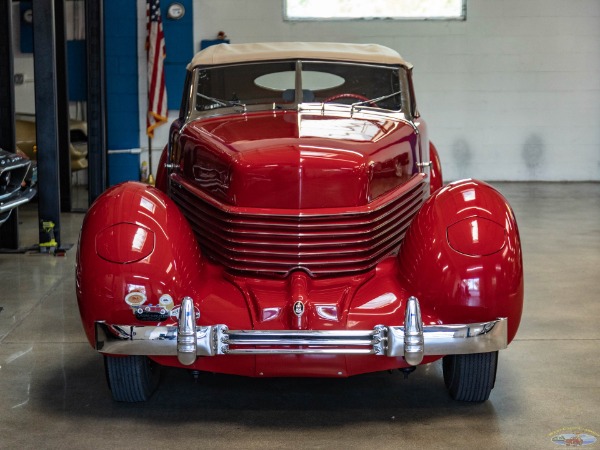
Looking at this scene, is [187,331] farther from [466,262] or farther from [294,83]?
[294,83]

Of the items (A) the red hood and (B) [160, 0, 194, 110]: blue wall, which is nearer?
(A) the red hood

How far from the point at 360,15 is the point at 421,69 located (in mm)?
1273

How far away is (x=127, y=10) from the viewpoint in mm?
14539

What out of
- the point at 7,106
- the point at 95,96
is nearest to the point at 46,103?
the point at 7,106

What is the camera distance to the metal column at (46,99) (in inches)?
328

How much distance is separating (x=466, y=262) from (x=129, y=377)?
164 cm

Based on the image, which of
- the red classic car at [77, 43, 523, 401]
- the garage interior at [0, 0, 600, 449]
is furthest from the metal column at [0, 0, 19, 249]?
the red classic car at [77, 43, 523, 401]

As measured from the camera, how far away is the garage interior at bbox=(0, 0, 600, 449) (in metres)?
4.21

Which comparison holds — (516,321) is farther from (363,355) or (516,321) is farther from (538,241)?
(538,241)

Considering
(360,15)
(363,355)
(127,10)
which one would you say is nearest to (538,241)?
(363,355)

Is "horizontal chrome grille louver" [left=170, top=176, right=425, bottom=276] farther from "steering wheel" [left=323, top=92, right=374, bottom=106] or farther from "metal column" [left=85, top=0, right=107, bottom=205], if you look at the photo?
"metal column" [left=85, top=0, right=107, bottom=205]

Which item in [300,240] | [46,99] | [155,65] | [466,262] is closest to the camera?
[466,262]

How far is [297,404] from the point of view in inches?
177

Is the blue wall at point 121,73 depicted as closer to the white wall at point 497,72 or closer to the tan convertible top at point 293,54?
the white wall at point 497,72
